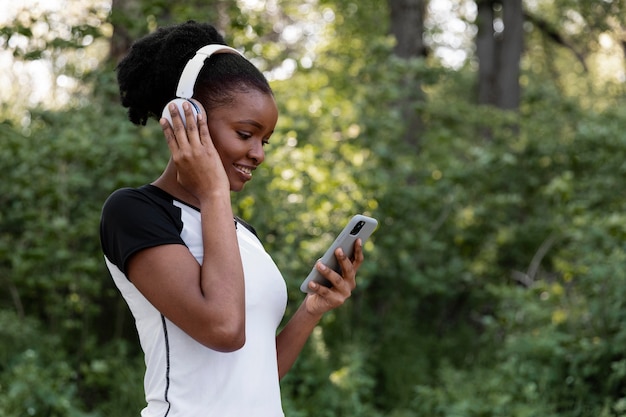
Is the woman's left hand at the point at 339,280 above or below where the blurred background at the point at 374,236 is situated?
above

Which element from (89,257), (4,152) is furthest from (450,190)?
(4,152)

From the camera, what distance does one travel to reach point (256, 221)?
5.80 metres

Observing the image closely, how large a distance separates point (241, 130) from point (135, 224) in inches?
13.4

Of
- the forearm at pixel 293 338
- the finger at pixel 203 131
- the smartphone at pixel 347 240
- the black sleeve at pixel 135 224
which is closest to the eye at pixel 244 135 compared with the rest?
the finger at pixel 203 131

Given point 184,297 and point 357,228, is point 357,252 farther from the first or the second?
point 184,297

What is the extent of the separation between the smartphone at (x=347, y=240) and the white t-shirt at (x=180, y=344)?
261 millimetres

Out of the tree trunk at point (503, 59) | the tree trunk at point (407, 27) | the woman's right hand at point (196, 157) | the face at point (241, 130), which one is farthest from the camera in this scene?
the tree trunk at point (503, 59)

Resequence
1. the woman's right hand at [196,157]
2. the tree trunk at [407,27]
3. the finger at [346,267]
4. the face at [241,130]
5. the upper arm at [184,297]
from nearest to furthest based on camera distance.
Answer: the upper arm at [184,297]
the woman's right hand at [196,157]
the face at [241,130]
the finger at [346,267]
the tree trunk at [407,27]

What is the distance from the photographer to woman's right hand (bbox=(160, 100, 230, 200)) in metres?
1.94

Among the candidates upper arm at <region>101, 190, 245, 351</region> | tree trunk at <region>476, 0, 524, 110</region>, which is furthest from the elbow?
tree trunk at <region>476, 0, 524, 110</region>

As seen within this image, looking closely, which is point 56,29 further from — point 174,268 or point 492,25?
point 492,25

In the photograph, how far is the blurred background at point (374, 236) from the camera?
539cm

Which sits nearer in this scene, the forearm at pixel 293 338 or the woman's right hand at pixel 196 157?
the woman's right hand at pixel 196 157

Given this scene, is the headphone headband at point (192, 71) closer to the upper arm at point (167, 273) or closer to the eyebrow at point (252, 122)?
the eyebrow at point (252, 122)
